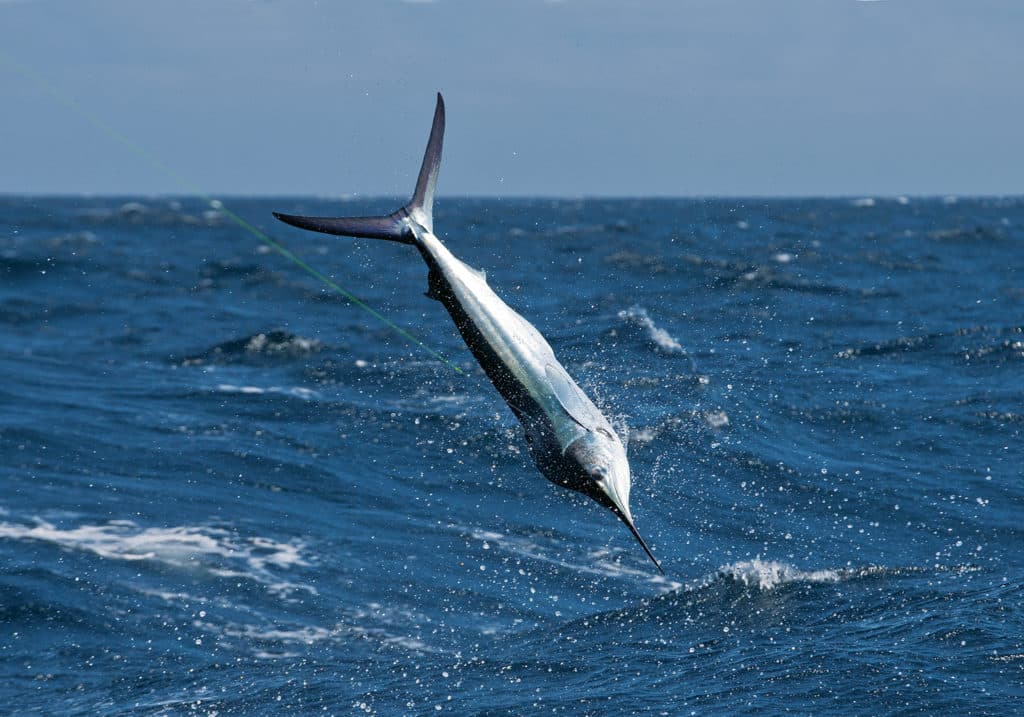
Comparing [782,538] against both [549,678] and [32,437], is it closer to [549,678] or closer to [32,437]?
[549,678]

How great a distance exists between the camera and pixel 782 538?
38.9 feet

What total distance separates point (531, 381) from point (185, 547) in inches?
281

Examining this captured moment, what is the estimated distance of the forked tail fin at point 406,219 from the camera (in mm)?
6293

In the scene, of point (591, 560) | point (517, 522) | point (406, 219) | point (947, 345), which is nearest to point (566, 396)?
point (406, 219)

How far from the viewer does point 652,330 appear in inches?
843

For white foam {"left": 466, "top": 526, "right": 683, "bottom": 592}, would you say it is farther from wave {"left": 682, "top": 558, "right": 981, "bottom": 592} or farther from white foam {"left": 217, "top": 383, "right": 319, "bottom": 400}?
white foam {"left": 217, "top": 383, "right": 319, "bottom": 400}

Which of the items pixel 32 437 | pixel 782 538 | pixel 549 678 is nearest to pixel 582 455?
pixel 549 678

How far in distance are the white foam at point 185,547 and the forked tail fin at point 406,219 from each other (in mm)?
5510

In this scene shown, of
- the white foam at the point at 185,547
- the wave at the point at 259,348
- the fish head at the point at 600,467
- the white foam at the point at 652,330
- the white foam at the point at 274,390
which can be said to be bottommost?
the white foam at the point at 185,547

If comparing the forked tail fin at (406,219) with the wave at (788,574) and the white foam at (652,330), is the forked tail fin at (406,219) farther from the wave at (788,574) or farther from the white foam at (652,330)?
the white foam at (652,330)

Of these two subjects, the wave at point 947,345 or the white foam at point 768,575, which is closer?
the white foam at point 768,575

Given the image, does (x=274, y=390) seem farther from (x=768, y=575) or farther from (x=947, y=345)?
(x=768, y=575)

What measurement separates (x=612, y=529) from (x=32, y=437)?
9113 mm

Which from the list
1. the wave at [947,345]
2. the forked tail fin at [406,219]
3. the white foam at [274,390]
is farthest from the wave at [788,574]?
the white foam at [274,390]
